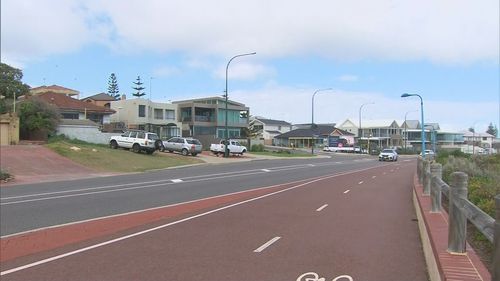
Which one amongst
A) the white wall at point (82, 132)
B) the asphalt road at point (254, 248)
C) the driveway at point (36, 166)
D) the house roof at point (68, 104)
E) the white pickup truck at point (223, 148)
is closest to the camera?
the asphalt road at point (254, 248)

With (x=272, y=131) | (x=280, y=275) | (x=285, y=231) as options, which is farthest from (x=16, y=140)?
(x=272, y=131)

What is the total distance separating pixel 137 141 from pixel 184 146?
21.6ft

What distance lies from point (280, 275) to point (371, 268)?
1.44 meters

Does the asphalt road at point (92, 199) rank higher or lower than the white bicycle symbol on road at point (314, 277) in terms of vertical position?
lower

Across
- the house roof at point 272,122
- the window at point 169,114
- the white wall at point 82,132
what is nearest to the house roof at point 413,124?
the house roof at point 272,122

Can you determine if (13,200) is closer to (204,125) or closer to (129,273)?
(129,273)

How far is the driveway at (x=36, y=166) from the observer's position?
32188mm

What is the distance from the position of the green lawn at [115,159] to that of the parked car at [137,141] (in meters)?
0.73

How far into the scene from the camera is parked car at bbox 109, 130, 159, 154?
1949 inches

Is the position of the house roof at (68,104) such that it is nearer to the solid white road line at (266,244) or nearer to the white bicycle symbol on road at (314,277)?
the solid white road line at (266,244)

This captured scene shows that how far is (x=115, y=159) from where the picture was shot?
1683 inches

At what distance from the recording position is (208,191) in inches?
882

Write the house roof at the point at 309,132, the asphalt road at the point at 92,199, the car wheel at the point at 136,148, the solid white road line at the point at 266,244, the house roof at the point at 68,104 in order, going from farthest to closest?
the house roof at the point at 309,132, the house roof at the point at 68,104, the car wheel at the point at 136,148, the asphalt road at the point at 92,199, the solid white road line at the point at 266,244

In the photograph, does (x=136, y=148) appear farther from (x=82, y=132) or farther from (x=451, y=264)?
(x=451, y=264)
